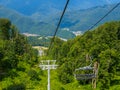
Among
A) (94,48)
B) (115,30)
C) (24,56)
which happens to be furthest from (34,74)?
(24,56)

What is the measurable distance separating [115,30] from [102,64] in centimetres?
1814

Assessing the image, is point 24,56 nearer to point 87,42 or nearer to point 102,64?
point 87,42

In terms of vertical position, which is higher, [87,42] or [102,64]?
[87,42]

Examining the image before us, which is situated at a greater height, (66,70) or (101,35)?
(101,35)

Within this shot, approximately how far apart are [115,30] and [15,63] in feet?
72.0

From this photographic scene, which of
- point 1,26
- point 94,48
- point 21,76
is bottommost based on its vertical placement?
point 21,76

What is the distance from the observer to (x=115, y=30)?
78812 mm

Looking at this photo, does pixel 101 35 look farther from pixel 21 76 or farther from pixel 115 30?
pixel 21 76

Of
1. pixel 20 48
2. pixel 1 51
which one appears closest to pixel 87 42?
pixel 1 51

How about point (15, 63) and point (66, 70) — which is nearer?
point (66, 70)

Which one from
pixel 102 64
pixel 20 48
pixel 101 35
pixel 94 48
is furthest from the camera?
pixel 20 48

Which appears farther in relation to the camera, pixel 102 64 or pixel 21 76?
pixel 21 76

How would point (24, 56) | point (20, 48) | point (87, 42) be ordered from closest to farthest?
point (87, 42) → point (24, 56) → point (20, 48)

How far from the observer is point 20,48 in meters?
107
